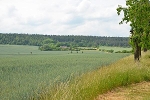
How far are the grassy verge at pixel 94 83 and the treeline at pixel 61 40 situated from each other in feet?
181

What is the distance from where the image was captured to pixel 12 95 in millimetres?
8211

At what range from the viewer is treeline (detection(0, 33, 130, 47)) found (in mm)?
79650

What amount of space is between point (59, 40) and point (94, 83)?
335ft

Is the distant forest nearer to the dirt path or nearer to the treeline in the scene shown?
the treeline

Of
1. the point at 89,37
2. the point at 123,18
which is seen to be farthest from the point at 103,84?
the point at 89,37

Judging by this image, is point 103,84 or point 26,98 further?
point 103,84

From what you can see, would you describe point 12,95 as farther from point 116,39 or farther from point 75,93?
point 116,39

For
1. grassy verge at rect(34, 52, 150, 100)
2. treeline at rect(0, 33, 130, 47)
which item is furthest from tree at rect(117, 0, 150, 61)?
treeline at rect(0, 33, 130, 47)

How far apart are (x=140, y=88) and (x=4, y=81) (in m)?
8.30

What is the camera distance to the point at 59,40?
376ft

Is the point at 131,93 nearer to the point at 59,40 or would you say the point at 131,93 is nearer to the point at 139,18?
the point at 139,18

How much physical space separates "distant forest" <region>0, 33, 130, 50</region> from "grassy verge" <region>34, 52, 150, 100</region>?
55.1m

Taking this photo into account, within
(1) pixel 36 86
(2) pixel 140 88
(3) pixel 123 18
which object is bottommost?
(2) pixel 140 88

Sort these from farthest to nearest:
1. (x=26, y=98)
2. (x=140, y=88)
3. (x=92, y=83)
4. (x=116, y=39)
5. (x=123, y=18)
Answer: (x=116, y=39)
(x=123, y=18)
(x=140, y=88)
(x=92, y=83)
(x=26, y=98)
